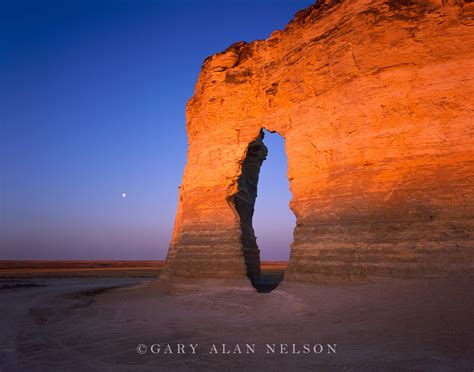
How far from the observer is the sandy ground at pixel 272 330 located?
5301 millimetres

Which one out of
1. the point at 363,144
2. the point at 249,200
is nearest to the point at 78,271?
→ the point at 249,200

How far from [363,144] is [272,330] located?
19.8 feet

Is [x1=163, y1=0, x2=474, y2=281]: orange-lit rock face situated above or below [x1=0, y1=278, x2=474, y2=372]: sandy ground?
above

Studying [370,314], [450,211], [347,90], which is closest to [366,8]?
[347,90]

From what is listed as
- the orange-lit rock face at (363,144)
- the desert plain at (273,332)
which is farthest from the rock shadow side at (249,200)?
the desert plain at (273,332)

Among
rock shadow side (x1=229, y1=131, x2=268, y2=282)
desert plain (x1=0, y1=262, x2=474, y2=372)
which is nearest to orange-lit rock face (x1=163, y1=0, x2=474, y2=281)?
rock shadow side (x1=229, y1=131, x2=268, y2=282)

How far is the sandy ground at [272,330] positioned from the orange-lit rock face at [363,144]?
107 centimetres

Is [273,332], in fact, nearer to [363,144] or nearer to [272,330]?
[272,330]

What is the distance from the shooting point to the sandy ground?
5.30 metres

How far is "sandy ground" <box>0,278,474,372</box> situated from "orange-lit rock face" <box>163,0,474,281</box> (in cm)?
107

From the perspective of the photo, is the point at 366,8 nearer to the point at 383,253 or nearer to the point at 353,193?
the point at 353,193

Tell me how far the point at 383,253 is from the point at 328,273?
162 centimetres

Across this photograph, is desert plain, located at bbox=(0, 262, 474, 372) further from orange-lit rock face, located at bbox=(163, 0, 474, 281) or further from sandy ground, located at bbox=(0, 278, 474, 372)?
orange-lit rock face, located at bbox=(163, 0, 474, 281)

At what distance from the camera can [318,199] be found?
37.8 feet
